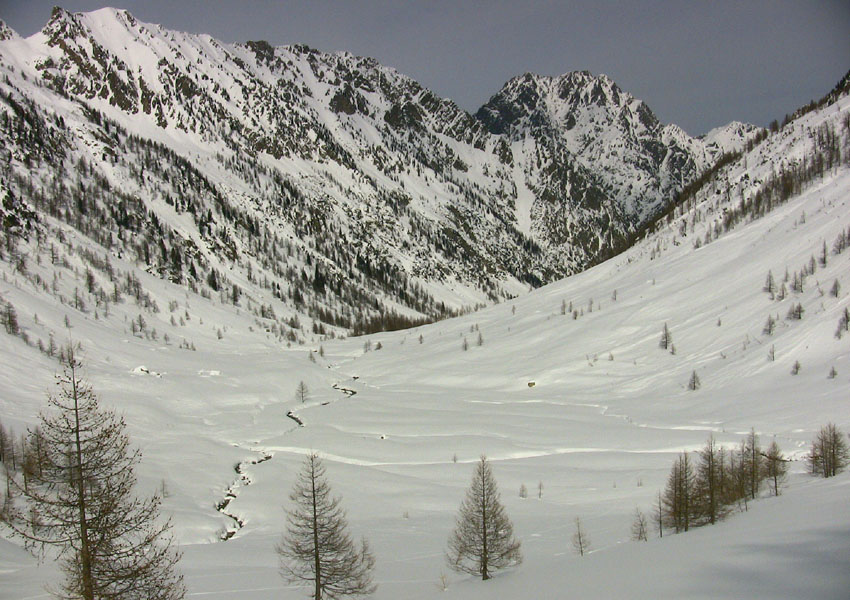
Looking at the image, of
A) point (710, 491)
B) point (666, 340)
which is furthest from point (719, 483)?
point (666, 340)

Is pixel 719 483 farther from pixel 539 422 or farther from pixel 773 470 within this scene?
pixel 539 422

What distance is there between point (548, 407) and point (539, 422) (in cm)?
666

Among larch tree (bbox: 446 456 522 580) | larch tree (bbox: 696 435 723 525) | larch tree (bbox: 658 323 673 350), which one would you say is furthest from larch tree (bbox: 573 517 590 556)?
larch tree (bbox: 658 323 673 350)

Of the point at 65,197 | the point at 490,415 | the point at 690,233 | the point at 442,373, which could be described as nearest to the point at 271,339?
the point at 442,373

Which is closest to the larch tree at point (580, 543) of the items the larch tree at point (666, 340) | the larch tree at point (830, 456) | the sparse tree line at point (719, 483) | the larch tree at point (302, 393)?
the sparse tree line at point (719, 483)

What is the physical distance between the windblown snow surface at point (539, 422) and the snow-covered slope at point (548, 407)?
0.75 ft

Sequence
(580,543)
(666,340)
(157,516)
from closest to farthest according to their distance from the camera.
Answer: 1. (157,516)
2. (580,543)
3. (666,340)

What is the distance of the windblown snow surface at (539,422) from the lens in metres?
18.8

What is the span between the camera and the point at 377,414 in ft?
202

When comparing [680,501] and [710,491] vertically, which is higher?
[710,491]

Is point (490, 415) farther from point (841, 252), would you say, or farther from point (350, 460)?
point (841, 252)

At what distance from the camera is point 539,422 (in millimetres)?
56125

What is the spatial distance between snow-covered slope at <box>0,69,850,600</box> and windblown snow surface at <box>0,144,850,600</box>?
228 mm

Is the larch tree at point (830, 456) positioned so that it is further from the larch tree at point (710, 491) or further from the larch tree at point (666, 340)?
the larch tree at point (666, 340)
